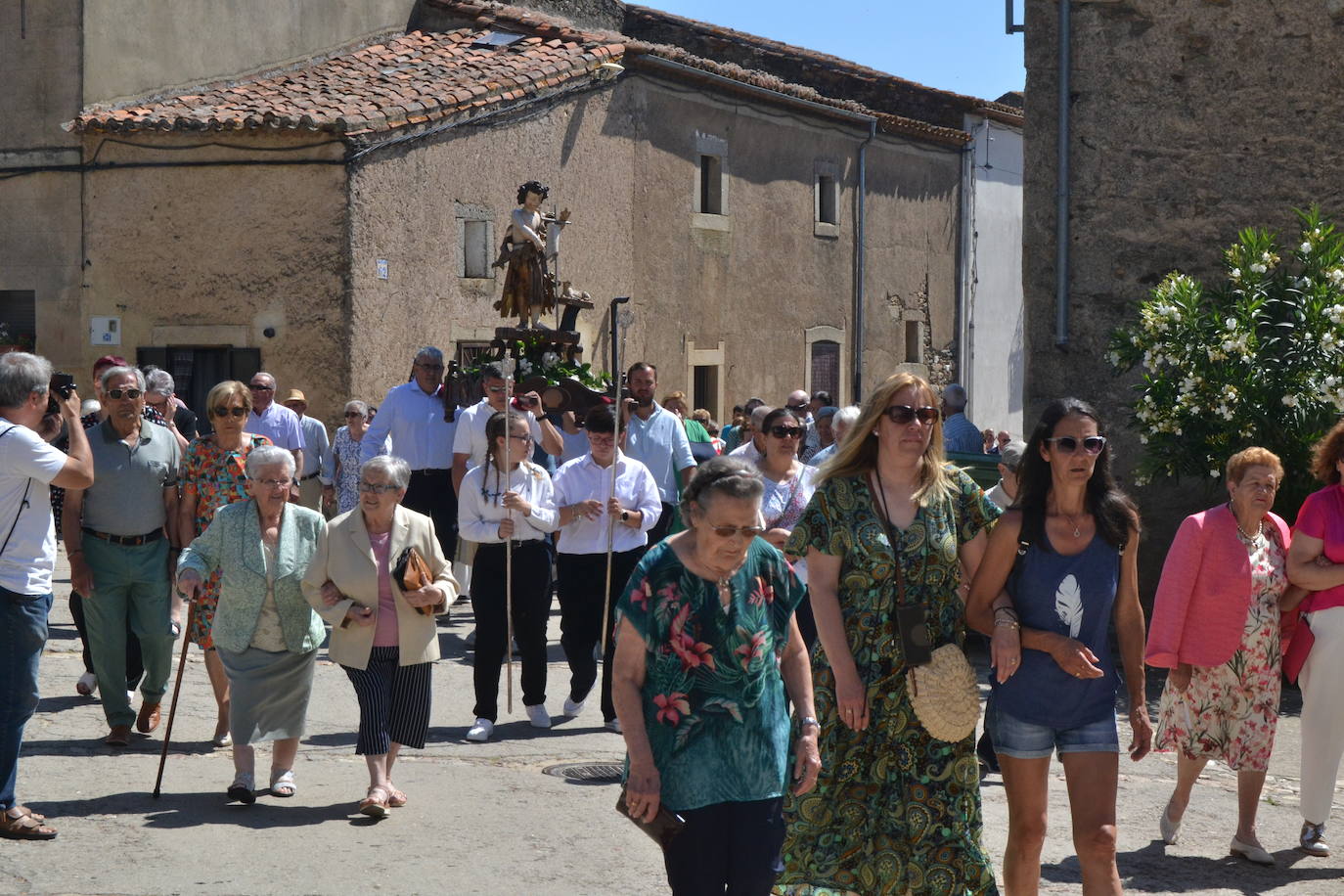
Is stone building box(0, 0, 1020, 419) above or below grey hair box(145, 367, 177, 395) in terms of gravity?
above

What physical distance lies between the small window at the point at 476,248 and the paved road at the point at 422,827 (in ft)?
39.2

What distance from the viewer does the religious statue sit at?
51.1 feet

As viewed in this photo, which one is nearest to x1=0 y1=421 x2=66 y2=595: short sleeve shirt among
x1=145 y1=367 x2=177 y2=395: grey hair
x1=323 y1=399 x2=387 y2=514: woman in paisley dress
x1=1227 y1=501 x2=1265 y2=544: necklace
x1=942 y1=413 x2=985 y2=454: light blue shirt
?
x1=145 y1=367 x2=177 y2=395: grey hair

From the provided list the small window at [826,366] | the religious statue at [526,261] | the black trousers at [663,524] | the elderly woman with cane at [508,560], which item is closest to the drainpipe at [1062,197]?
the black trousers at [663,524]

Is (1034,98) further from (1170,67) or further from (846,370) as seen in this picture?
(846,370)

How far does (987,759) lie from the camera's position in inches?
302

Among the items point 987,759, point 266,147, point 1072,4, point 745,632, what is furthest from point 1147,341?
point 266,147

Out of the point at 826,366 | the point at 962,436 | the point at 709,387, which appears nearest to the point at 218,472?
the point at 962,436

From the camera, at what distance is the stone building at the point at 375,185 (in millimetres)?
18344

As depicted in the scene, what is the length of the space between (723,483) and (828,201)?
2342 cm

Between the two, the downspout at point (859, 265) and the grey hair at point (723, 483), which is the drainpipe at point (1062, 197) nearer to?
the grey hair at point (723, 483)

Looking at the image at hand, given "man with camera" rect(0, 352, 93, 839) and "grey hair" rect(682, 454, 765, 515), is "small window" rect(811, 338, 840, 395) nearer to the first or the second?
"man with camera" rect(0, 352, 93, 839)

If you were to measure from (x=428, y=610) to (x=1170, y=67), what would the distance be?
7546 millimetres

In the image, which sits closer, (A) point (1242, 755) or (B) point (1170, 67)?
(A) point (1242, 755)
